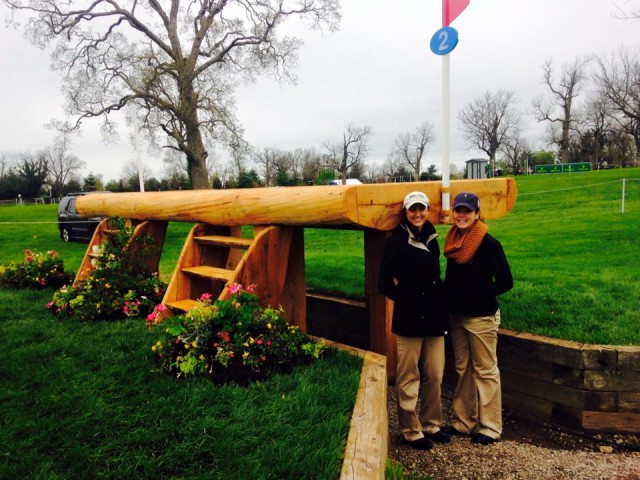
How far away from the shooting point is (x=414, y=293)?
11.1 ft

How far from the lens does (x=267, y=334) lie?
137 inches

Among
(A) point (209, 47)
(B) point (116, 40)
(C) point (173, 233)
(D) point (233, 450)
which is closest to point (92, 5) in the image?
(B) point (116, 40)

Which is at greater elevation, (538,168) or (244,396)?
(538,168)

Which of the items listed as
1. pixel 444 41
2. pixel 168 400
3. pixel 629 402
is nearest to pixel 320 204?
pixel 444 41

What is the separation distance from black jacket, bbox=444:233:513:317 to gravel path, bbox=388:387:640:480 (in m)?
1.09

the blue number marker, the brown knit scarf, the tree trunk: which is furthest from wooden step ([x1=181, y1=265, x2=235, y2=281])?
the tree trunk

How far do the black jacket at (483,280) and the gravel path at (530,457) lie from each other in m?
1.09

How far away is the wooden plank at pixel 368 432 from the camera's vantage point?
7.28 feet

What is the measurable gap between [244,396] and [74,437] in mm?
955

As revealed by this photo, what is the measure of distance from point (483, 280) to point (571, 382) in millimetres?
1441

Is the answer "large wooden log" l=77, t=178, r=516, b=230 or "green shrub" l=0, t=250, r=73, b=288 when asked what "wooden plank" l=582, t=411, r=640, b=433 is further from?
"green shrub" l=0, t=250, r=73, b=288

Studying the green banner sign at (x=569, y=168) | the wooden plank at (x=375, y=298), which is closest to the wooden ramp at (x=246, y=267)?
the wooden plank at (x=375, y=298)

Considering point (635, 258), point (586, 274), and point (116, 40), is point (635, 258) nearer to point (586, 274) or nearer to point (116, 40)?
point (586, 274)

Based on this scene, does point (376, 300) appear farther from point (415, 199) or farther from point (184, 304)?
point (184, 304)
